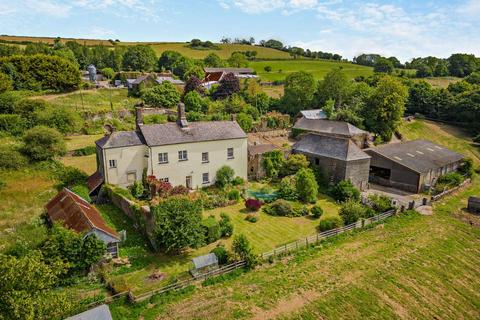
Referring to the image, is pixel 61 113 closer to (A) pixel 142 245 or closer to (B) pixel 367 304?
(A) pixel 142 245

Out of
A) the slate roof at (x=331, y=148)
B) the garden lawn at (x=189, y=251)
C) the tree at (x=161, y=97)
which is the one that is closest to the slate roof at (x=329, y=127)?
the slate roof at (x=331, y=148)

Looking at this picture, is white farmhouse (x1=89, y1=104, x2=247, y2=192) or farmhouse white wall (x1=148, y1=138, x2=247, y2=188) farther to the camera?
farmhouse white wall (x1=148, y1=138, x2=247, y2=188)

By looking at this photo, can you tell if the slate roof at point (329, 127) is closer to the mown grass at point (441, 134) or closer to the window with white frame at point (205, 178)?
the mown grass at point (441, 134)

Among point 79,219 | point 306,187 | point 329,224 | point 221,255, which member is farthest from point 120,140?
point 329,224

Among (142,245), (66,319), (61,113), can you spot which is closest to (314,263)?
(142,245)

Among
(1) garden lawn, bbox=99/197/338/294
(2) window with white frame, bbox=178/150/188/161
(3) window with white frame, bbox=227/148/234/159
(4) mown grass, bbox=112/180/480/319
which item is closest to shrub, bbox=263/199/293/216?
(1) garden lawn, bbox=99/197/338/294

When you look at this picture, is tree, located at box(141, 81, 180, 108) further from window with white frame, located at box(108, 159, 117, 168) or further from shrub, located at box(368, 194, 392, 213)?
shrub, located at box(368, 194, 392, 213)

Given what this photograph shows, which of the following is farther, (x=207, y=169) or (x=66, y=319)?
(x=207, y=169)
